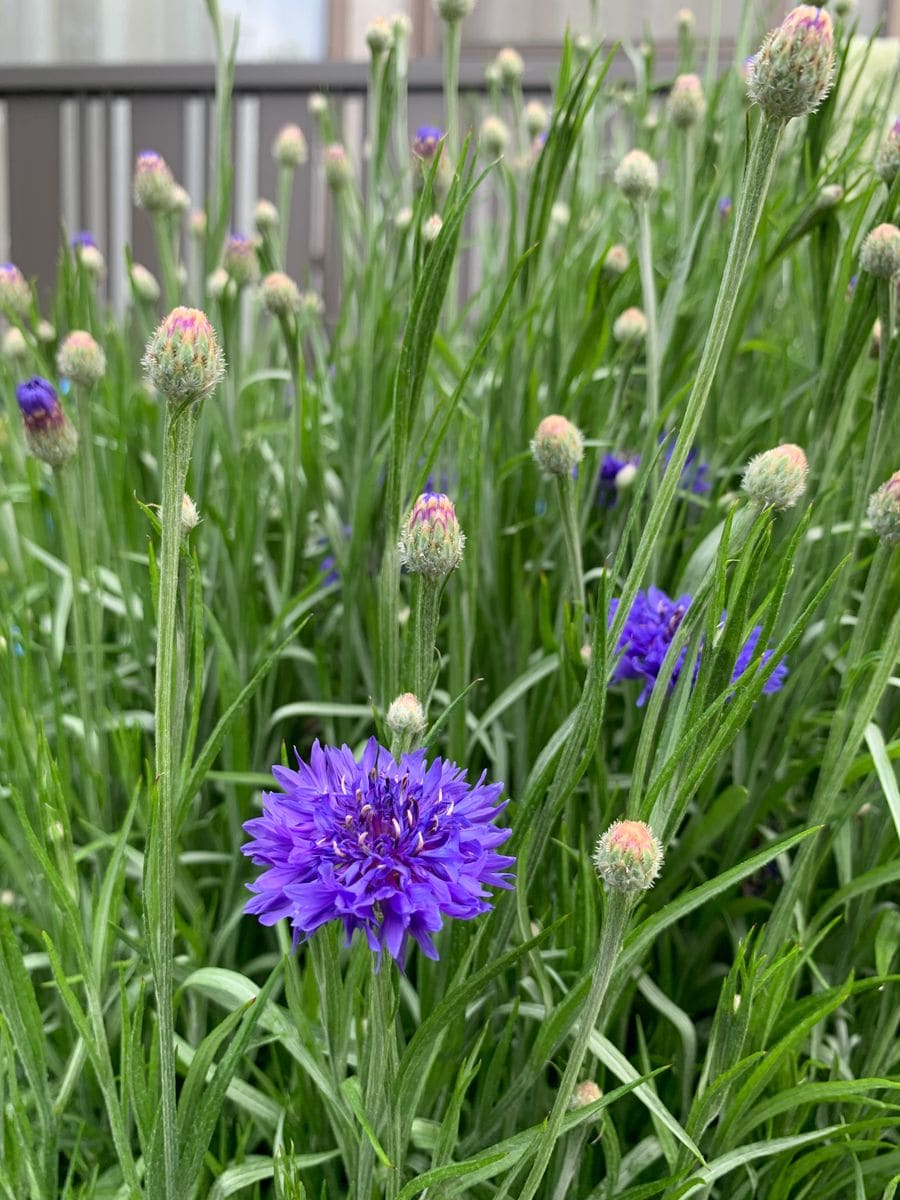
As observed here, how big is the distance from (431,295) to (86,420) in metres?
0.19

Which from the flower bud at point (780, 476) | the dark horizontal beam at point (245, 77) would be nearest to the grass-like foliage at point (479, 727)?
the flower bud at point (780, 476)

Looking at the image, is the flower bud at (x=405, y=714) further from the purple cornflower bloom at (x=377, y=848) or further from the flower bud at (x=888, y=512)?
the flower bud at (x=888, y=512)

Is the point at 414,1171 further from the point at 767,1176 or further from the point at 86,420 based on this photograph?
the point at 86,420

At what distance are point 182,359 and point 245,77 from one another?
2.00 meters

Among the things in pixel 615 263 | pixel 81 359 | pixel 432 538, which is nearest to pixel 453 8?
pixel 615 263

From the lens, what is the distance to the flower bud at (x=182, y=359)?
0.90 ft

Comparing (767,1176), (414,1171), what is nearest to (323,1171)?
(414,1171)

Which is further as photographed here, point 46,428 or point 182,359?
point 46,428

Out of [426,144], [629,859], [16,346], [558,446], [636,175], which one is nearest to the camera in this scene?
[629,859]

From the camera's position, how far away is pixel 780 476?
1.15 feet

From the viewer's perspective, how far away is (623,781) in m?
0.50

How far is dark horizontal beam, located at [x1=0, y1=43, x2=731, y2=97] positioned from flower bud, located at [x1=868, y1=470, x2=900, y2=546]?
179 cm

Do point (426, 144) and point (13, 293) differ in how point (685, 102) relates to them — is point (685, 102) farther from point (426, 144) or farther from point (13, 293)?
point (13, 293)

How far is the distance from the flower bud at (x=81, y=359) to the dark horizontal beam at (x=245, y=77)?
5.50 feet
